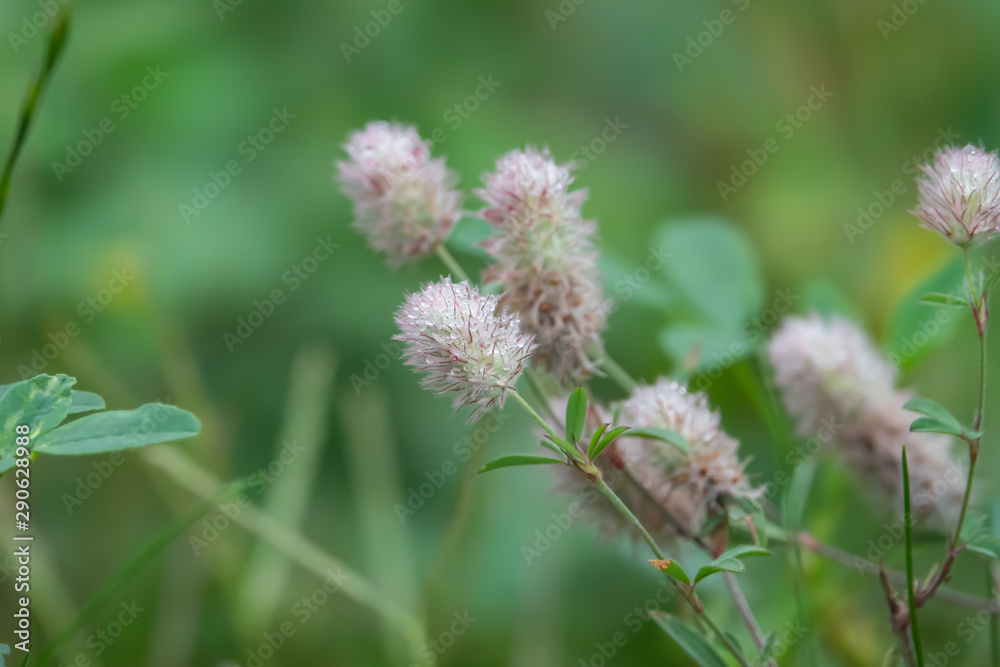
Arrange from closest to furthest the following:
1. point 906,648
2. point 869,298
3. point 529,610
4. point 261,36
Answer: point 906,648, point 529,610, point 869,298, point 261,36

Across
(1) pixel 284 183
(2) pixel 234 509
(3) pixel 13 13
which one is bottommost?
(2) pixel 234 509

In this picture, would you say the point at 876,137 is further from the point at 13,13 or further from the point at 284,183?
the point at 13,13

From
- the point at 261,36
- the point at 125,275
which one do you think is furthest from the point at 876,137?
the point at 125,275
